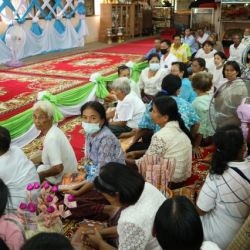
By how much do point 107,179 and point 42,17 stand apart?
8.75 m

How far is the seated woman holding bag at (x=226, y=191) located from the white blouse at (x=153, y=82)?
9.22 feet

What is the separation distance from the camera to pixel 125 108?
3471mm

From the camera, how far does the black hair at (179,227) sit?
1.18m

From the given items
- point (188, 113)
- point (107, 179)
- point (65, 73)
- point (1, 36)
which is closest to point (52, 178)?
point (107, 179)

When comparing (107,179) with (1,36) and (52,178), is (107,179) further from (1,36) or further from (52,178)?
(1,36)

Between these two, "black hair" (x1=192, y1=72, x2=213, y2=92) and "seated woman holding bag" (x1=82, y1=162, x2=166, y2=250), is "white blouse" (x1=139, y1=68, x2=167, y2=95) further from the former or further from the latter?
"seated woman holding bag" (x1=82, y1=162, x2=166, y2=250)

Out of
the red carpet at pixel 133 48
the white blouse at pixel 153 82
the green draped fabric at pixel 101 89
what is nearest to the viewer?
the white blouse at pixel 153 82

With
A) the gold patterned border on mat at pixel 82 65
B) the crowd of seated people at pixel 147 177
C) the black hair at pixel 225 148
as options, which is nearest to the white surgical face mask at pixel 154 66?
the crowd of seated people at pixel 147 177

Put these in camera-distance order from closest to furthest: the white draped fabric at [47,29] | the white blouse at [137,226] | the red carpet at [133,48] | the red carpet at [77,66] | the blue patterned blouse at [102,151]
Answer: the white blouse at [137,226]
the blue patterned blouse at [102,151]
the red carpet at [77,66]
the white draped fabric at [47,29]
the red carpet at [133,48]

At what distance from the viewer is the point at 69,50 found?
32.3 feet

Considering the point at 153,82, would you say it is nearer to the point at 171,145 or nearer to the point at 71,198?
the point at 171,145

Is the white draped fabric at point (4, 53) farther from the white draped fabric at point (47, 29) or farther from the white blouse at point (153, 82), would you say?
the white blouse at point (153, 82)

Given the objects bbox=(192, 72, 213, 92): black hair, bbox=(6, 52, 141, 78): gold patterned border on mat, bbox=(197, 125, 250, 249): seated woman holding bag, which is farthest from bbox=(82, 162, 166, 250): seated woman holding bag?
bbox=(6, 52, 141, 78): gold patterned border on mat

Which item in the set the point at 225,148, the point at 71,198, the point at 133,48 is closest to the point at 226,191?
the point at 225,148
